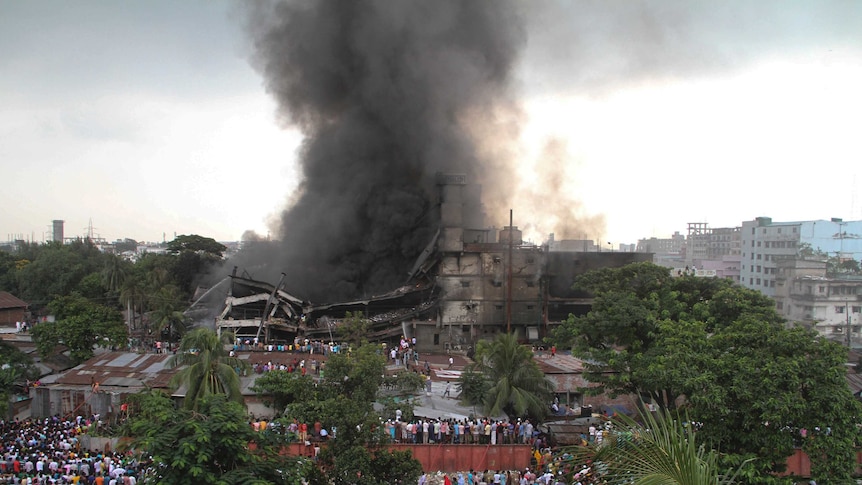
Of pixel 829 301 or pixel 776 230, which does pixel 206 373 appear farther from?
pixel 776 230

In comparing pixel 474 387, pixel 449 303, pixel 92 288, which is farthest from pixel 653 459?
pixel 92 288

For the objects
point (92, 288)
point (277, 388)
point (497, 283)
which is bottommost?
point (277, 388)

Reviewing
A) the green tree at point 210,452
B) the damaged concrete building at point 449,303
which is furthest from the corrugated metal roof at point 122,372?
the green tree at point 210,452

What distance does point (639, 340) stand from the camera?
21.6 meters

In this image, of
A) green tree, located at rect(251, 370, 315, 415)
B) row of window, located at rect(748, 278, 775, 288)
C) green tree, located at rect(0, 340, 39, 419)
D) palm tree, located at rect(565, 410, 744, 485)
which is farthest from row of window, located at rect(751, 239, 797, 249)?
palm tree, located at rect(565, 410, 744, 485)

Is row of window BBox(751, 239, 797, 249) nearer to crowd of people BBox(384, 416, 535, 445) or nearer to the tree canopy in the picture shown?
crowd of people BBox(384, 416, 535, 445)

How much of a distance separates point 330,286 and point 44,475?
3010 centimetres

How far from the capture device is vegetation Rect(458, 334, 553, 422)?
843 inches

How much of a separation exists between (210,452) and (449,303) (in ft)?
102

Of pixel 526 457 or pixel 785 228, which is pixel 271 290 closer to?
pixel 526 457

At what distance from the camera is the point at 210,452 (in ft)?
29.8

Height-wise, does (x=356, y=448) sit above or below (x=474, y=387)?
above

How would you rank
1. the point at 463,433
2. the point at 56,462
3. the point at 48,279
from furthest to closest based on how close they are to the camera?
the point at 48,279 → the point at 463,433 → the point at 56,462

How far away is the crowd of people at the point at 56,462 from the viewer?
1659 centimetres
